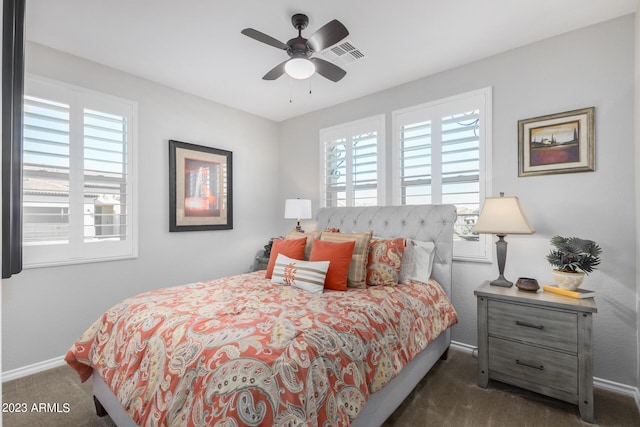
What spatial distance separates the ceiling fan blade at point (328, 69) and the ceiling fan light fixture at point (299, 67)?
109mm

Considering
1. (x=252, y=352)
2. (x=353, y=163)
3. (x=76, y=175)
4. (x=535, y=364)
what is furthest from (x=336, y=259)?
(x=76, y=175)

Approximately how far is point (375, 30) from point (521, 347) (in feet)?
8.34

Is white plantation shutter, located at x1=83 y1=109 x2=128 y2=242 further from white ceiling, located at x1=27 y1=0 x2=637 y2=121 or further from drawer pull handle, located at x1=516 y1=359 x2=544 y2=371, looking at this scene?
drawer pull handle, located at x1=516 y1=359 x2=544 y2=371

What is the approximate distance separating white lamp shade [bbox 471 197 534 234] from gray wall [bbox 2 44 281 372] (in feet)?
9.38

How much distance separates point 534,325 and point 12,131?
2711 millimetres

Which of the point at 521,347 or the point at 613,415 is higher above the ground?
the point at 521,347

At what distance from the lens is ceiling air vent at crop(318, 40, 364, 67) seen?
2621mm

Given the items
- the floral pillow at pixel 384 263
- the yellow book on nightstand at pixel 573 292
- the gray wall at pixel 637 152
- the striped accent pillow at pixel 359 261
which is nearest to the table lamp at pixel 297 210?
the striped accent pillow at pixel 359 261

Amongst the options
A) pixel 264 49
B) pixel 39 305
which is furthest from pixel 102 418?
Answer: pixel 264 49

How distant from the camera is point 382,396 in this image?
1777 millimetres

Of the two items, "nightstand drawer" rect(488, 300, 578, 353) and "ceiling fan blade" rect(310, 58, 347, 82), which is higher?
"ceiling fan blade" rect(310, 58, 347, 82)

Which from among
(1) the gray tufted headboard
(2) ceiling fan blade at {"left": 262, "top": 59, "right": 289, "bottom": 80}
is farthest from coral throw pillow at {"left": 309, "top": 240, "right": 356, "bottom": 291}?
(2) ceiling fan blade at {"left": 262, "top": 59, "right": 289, "bottom": 80}

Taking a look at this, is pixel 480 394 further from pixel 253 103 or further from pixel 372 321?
pixel 253 103

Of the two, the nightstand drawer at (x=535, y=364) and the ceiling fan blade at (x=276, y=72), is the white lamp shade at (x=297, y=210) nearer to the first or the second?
the ceiling fan blade at (x=276, y=72)
